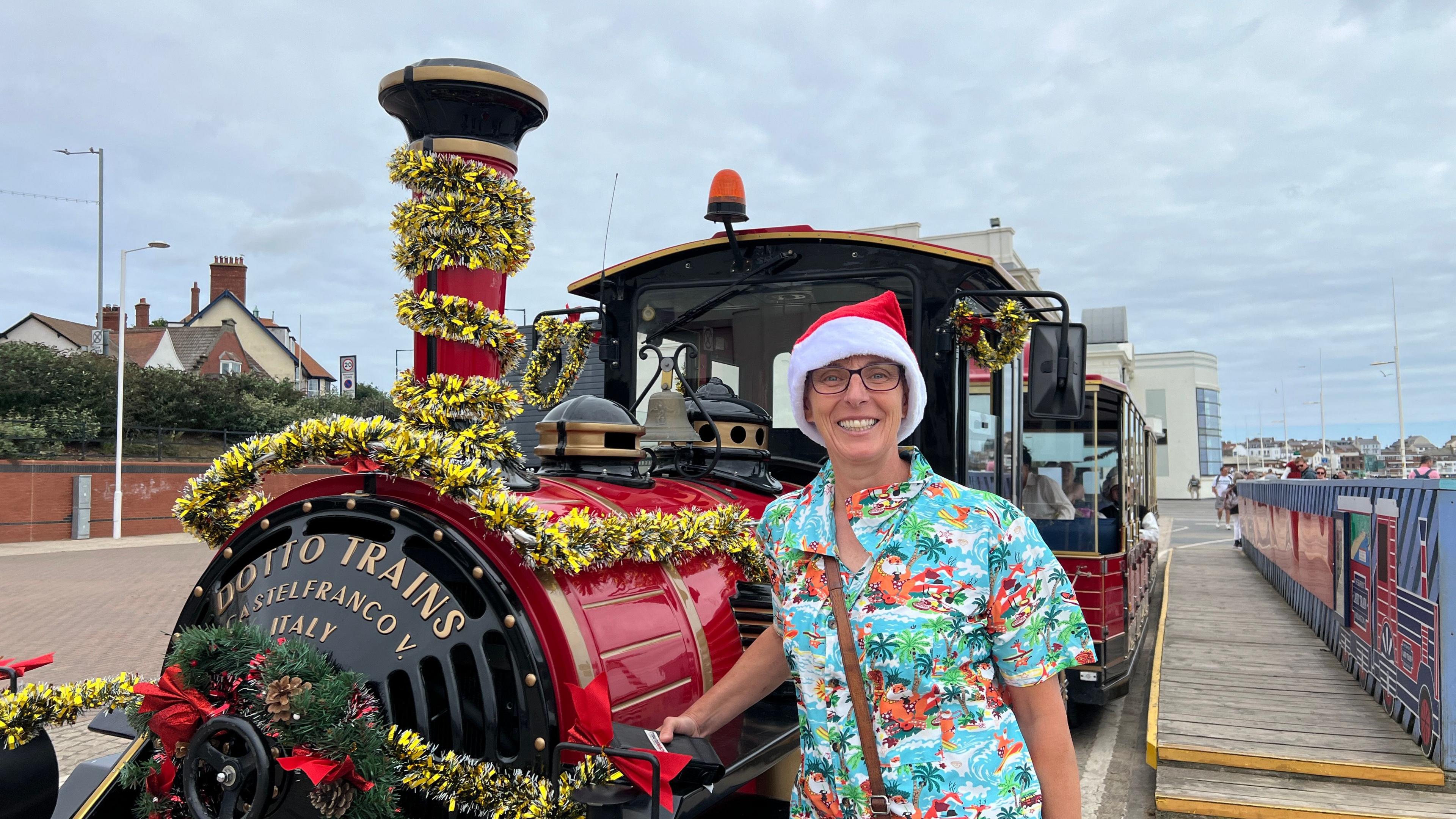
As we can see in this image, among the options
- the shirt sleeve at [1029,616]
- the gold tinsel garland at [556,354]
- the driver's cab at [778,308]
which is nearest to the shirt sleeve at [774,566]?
the shirt sleeve at [1029,616]

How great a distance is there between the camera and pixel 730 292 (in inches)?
151

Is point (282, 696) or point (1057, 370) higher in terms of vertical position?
point (1057, 370)

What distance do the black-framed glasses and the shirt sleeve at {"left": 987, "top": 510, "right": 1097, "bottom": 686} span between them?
1.09 feet

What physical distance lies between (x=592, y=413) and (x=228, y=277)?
4345 cm

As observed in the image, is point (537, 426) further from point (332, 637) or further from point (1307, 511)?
point (1307, 511)

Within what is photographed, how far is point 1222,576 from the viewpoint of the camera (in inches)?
534

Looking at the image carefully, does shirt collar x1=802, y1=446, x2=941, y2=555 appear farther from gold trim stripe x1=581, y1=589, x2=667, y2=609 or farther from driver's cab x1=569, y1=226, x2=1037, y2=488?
driver's cab x1=569, y1=226, x2=1037, y2=488

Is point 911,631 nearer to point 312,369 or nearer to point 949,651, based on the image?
point 949,651

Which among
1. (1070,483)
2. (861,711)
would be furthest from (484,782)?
(1070,483)

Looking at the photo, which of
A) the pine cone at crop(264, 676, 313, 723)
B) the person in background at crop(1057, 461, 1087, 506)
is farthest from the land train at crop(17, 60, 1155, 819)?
the person in background at crop(1057, 461, 1087, 506)

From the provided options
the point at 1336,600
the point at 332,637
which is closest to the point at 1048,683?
the point at 332,637

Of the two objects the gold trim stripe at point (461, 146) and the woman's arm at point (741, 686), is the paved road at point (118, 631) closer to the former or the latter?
the gold trim stripe at point (461, 146)

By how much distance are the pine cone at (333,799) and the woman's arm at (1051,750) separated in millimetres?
1295

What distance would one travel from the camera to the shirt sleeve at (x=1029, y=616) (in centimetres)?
149
